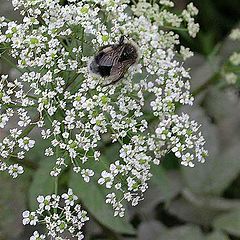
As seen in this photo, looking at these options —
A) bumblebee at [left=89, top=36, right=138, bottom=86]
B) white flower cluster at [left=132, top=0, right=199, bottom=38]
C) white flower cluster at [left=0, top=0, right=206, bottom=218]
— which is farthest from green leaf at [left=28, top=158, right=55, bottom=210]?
white flower cluster at [left=132, top=0, right=199, bottom=38]

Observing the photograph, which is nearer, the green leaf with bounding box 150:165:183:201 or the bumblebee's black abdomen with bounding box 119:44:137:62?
the bumblebee's black abdomen with bounding box 119:44:137:62

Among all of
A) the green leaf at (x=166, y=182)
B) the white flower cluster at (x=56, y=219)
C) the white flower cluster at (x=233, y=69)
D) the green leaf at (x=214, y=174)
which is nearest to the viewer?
the white flower cluster at (x=56, y=219)

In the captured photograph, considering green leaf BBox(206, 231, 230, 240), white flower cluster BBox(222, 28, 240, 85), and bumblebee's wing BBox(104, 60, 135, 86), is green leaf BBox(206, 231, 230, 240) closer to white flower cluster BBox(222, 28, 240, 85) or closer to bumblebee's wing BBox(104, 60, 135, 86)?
white flower cluster BBox(222, 28, 240, 85)

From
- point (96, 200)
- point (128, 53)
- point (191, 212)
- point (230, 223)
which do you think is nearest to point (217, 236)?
point (230, 223)

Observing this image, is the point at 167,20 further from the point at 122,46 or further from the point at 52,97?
the point at 52,97

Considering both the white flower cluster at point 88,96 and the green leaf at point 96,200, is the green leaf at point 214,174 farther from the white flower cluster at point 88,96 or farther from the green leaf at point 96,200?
the white flower cluster at point 88,96

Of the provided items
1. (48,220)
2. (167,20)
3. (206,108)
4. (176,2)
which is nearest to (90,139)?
(48,220)

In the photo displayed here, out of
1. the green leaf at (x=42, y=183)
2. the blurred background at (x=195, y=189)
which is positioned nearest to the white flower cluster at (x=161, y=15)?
the blurred background at (x=195, y=189)
